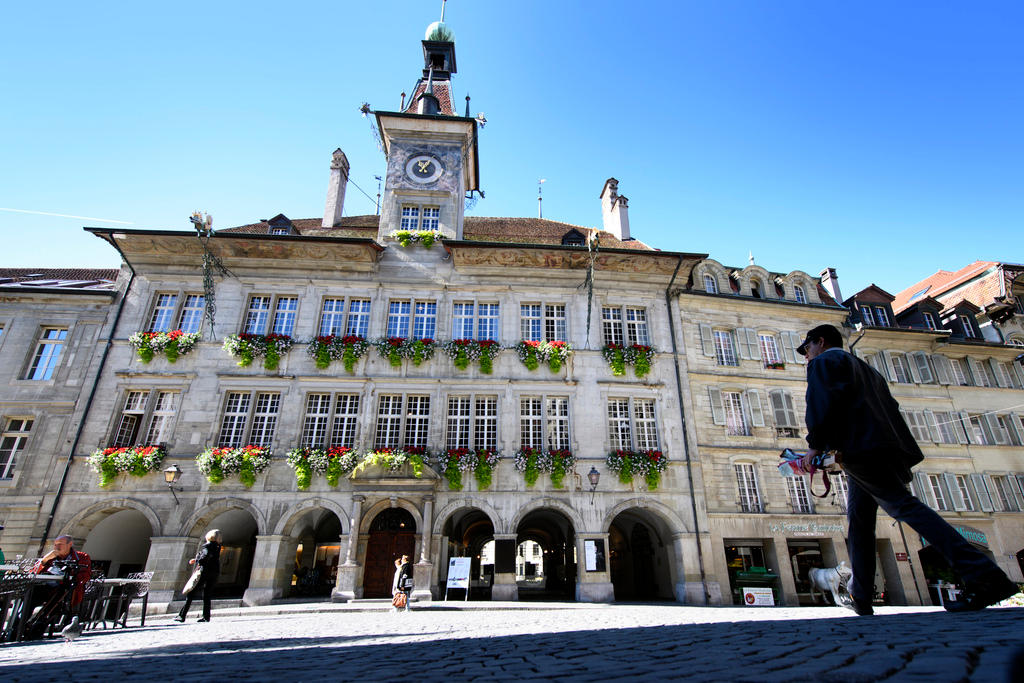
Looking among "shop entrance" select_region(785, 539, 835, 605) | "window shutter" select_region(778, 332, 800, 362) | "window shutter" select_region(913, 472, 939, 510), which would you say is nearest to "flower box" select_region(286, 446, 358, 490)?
"shop entrance" select_region(785, 539, 835, 605)

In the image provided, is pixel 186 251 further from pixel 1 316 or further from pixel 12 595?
pixel 12 595

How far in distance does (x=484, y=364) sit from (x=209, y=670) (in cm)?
1563

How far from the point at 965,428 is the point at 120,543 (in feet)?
119

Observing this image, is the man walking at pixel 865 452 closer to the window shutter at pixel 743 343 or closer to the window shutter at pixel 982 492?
the window shutter at pixel 743 343

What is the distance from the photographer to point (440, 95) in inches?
1091

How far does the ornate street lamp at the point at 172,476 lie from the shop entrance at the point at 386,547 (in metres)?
6.44

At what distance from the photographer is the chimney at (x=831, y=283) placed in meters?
26.7

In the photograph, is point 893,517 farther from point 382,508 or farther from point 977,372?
point 977,372

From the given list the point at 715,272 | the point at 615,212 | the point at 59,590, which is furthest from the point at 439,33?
the point at 59,590

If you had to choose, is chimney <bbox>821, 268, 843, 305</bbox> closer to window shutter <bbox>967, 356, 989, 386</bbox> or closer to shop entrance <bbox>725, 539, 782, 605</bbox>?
window shutter <bbox>967, 356, 989, 386</bbox>

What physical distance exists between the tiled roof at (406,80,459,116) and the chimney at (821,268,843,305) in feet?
70.8

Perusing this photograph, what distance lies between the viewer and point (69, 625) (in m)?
8.51

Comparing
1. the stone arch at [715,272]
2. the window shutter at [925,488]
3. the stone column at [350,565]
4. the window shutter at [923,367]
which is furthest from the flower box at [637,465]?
the window shutter at [923,367]

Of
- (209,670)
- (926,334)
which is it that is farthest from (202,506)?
(926,334)
